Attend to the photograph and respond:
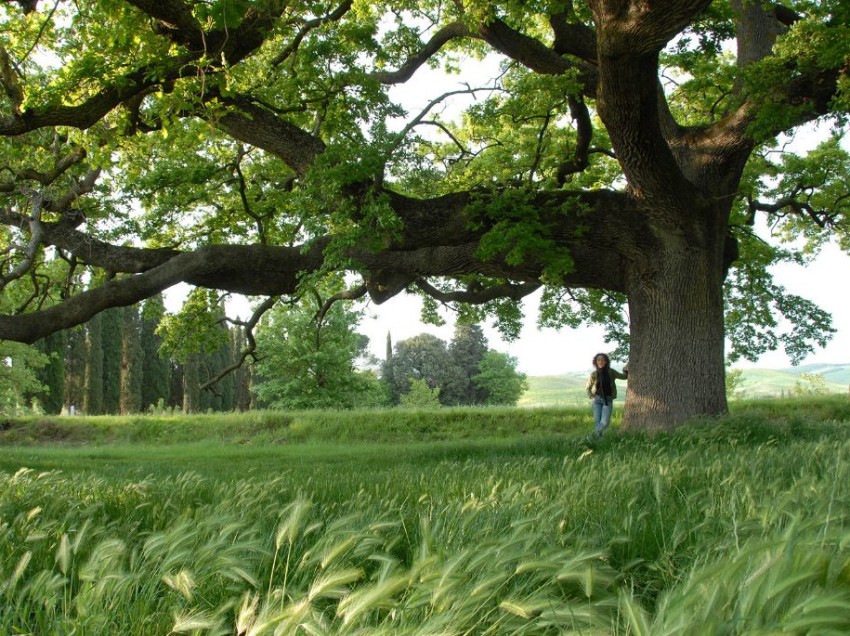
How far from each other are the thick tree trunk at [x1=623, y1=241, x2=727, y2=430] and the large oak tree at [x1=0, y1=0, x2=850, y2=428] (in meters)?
0.04

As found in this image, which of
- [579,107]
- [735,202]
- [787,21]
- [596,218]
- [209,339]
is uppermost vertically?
[787,21]

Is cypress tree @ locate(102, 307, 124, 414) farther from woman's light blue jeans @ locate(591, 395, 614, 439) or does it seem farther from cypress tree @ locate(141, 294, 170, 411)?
woman's light blue jeans @ locate(591, 395, 614, 439)

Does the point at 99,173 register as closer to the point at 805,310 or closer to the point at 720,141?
the point at 720,141

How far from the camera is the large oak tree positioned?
33.3 ft

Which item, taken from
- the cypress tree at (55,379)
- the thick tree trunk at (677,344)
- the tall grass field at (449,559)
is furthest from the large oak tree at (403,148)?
the cypress tree at (55,379)

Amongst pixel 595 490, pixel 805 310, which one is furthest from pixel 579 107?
pixel 595 490

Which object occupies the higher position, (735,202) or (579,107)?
(579,107)

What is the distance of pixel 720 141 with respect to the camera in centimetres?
1362

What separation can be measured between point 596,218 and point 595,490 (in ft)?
33.9

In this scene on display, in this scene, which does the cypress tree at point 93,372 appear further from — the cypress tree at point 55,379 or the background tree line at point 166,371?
the cypress tree at point 55,379

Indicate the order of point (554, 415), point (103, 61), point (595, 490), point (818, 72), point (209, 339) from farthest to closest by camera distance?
point (554, 415)
point (209, 339)
point (818, 72)
point (103, 61)
point (595, 490)

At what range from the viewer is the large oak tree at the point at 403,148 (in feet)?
33.3

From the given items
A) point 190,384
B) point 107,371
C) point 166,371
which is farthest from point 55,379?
point 190,384

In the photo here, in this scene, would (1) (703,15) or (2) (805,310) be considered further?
(2) (805,310)
